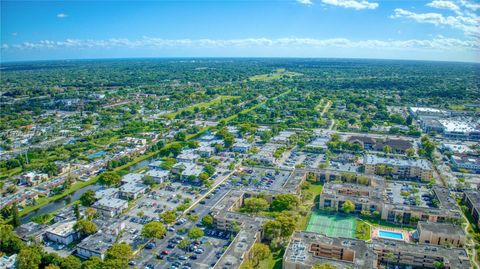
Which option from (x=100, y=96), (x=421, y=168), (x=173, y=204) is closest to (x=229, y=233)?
(x=173, y=204)

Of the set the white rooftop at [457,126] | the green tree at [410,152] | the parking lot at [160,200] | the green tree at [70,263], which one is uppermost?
the white rooftop at [457,126]

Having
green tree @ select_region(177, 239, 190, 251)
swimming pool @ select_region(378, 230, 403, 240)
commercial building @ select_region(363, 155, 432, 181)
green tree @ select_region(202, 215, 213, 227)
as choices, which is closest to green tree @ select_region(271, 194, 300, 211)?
green tree @ select_region(202, 215, 213, 227)

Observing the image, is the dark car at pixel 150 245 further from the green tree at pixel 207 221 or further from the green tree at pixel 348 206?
the green tree at pixel 348 206

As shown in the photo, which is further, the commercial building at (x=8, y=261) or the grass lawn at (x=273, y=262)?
the grass lawn at (x=273, y=262)

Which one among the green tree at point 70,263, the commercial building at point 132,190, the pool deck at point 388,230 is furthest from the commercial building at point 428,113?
the green tree at point 70,263

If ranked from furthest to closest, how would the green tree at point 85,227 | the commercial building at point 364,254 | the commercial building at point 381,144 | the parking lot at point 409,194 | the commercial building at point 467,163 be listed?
the commercial building at point 381,144 → the commercial building at point 467,163 → the parking lot at point 409,194 → the green tree at point 85,227 → the commercial building at point 364,254

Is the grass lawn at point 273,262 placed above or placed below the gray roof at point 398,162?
below

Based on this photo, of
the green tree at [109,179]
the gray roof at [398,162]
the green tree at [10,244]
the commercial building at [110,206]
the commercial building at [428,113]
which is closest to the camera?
the green tree at [10,244]

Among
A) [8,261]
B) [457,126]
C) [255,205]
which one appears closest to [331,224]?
[255,205]
